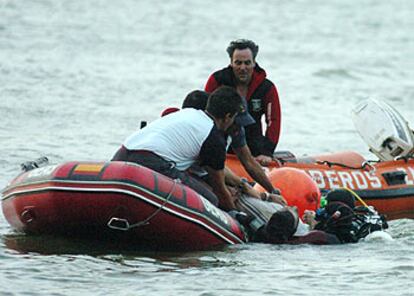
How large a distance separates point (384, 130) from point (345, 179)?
42.0 inches

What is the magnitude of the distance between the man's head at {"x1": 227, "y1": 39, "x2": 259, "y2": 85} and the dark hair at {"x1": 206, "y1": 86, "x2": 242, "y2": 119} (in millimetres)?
1822

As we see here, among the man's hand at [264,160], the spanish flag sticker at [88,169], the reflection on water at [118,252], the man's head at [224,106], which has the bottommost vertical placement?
the reflection on water at [118,252]

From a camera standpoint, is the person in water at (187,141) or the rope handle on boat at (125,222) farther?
the person in water at (187,141)

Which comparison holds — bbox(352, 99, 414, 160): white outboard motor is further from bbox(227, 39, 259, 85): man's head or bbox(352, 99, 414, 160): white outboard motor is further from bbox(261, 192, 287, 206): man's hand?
bbox(261, 192, 287, 206): man's hand

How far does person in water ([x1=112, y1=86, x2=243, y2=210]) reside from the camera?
27.2ft

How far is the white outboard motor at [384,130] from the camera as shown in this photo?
1146 centimetres

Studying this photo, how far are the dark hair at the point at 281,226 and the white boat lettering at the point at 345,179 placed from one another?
1.96m

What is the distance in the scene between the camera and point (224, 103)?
834cm

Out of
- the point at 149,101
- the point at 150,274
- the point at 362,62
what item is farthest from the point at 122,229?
the point at 362,62

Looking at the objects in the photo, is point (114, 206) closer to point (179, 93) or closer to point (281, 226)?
point (281, 226)

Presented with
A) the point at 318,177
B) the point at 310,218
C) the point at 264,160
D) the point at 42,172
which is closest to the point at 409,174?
the point at 318,177

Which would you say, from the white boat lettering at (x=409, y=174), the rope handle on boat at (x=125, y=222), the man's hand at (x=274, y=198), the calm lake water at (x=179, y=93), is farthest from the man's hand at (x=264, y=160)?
the rope handle on boat at (x=125, y=222)

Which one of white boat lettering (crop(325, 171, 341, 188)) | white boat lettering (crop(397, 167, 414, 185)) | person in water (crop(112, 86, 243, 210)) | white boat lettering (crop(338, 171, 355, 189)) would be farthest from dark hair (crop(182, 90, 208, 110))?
white boat lettering (crop(397, 167, 414, 185))

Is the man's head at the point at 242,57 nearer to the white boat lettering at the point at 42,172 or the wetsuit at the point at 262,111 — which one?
the wetsuit at the point at 262,111
